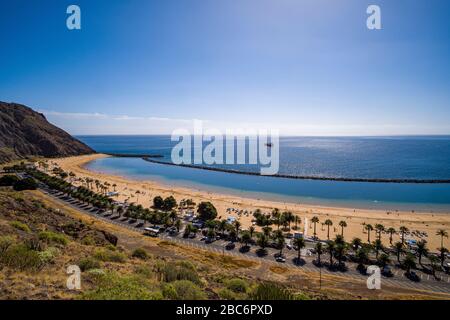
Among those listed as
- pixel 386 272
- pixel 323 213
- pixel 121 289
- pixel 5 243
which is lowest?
pixel 386 272

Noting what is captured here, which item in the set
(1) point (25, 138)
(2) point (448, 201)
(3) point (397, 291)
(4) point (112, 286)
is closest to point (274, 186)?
(2) point (448, 201)

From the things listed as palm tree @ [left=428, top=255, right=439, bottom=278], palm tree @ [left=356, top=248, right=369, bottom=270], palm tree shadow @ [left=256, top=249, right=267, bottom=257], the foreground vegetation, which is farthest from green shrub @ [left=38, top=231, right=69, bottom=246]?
palm tree @ [left=428, top=255, right=439, bottom=278]

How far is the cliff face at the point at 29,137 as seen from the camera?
477 feet

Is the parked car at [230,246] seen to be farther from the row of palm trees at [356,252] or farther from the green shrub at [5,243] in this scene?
the green shrub at [5,243]

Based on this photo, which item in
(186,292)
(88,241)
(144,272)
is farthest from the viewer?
(88,241)

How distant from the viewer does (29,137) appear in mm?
161125

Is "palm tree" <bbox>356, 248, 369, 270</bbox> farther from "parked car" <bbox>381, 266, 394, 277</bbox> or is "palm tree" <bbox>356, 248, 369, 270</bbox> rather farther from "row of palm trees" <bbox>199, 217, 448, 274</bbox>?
"parked car" <bbox>381, 266, 394, 277</bbox>

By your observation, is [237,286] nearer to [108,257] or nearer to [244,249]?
[108,257]

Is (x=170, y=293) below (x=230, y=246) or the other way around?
the other way around

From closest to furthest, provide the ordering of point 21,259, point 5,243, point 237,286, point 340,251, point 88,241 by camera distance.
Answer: point 21,259 < point 5,243 < point 237,286 < point 88,241 < point 340,251

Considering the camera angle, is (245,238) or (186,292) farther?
A: (245,238)

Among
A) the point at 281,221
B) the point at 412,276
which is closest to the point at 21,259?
the point at 412,276

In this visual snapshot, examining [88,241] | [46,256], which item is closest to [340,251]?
[88,241]

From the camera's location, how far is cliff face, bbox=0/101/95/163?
145m
